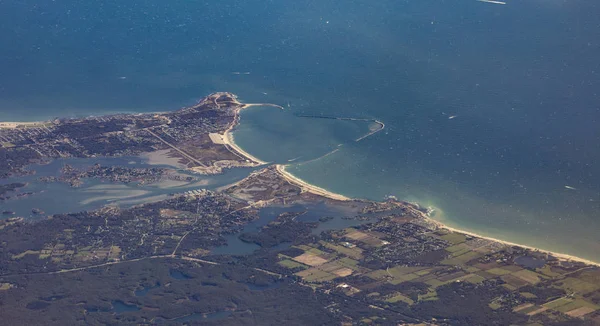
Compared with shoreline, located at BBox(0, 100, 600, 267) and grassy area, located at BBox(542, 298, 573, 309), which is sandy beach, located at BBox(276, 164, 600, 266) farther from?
grassy area, located at BBox(542, 298, 573, 309)

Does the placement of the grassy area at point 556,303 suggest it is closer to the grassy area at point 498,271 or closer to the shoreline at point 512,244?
the grassy area at point 498,271

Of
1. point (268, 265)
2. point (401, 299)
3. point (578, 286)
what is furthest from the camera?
point (268, 265)

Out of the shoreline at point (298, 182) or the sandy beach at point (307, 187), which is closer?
the shoreline at point (298, 182)

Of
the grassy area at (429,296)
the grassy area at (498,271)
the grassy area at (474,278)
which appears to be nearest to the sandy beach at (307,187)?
the grassy area at (474,278)

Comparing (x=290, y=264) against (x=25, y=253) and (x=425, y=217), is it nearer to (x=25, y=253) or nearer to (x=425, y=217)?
(x=425, y=217)

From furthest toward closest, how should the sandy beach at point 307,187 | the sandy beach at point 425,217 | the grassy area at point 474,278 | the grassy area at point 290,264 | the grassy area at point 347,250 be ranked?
the sandy beach at point 307,187 → the grassy area at point 347,250 → the sandy beach at point 425,217 → the grassy area at point 290,264 → the grassy area at point 474,278

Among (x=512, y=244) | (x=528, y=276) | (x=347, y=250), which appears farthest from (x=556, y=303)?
(x=347, y=250)

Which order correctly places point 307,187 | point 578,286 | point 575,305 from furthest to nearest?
point 307,187, point 578,286, point 575,305

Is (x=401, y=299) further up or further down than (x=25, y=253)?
further down
